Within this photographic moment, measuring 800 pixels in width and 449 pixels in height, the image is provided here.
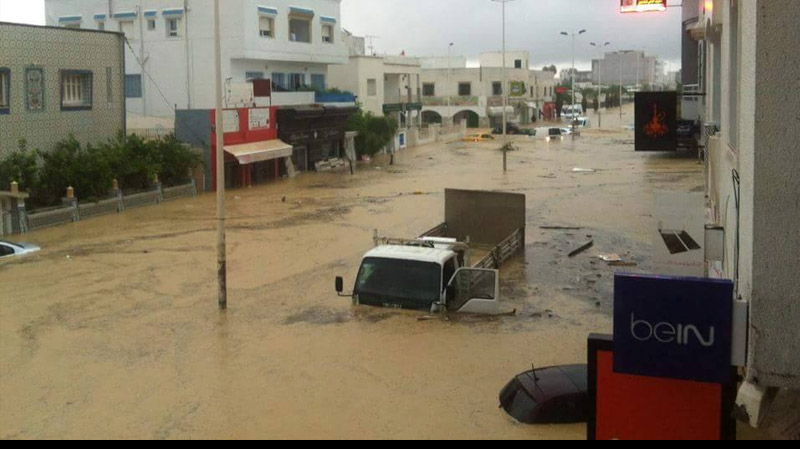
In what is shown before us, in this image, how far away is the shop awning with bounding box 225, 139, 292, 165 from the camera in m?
40.3

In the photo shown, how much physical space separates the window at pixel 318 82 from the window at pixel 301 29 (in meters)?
2.40

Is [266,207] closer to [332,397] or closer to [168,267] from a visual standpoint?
[168,267]

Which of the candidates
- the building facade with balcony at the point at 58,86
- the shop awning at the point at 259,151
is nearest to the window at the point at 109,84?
the building facade with balcony at the point at 58,86

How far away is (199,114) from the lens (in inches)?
1523

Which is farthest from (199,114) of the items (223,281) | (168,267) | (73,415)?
(73,415)

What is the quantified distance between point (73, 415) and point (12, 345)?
4.34 metres

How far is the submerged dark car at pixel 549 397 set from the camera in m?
11.1

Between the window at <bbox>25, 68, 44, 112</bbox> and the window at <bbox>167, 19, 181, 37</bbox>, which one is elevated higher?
the window at <bbox>167, 19, 181, 37</bbox>

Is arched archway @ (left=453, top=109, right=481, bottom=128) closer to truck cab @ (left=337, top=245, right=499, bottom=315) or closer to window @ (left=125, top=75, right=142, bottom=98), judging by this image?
window @ (left=125, top=75, right=142, bottom=98)

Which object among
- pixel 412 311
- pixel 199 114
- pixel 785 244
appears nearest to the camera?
pixel 785 244

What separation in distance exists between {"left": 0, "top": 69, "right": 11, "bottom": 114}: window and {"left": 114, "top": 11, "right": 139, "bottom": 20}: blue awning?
18945 mm

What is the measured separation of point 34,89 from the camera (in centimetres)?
3108

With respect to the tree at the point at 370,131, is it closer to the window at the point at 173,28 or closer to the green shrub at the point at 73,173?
the window at the point at 173,28

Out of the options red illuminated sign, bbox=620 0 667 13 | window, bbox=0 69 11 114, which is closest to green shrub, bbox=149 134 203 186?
window, bbox=0 69 11 114
